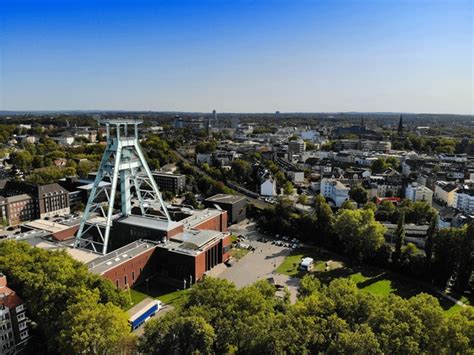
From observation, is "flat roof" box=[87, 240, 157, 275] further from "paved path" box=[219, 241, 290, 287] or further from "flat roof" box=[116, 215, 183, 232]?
"paved path" box=[219, 241, 290, 287]

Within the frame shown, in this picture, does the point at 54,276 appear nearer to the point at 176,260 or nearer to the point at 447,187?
the point at 176,260

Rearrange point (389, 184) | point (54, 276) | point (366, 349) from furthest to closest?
point (389, 184)
point (54, 276)
point (366, 349)

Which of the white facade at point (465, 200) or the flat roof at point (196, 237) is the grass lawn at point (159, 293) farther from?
the white facade at point (465, 200)

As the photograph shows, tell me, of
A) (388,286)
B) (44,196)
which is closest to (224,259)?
(388,286)

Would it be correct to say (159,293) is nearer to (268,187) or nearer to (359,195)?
(359,195)

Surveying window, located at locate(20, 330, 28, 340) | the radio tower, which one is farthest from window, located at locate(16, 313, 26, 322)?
the radio tower

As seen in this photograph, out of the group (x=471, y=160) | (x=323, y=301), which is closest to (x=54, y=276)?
(x=323, y=301)
